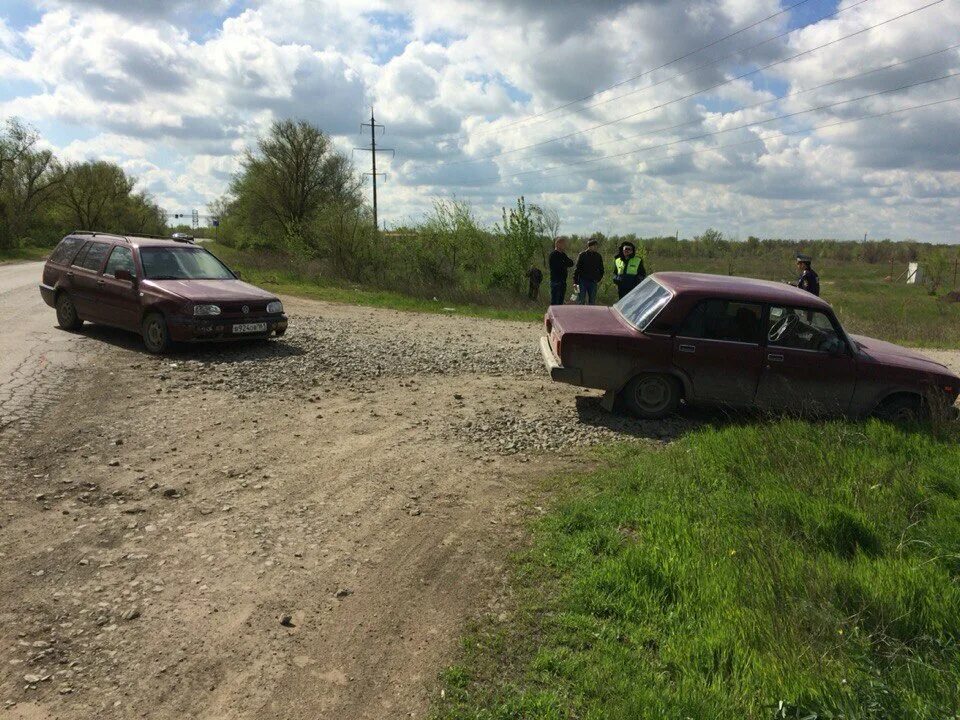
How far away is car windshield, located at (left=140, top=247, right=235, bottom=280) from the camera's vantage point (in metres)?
10.6

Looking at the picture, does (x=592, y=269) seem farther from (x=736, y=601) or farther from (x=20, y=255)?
(x=20, y=255)

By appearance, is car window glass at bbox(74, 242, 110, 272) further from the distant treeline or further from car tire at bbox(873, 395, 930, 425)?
the distant treeline

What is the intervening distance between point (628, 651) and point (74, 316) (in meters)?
11.5

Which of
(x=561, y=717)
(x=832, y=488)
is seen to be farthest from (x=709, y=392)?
(x=561, y=717)

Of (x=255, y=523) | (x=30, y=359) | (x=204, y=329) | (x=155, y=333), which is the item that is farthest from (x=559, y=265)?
(x=255, y=523)

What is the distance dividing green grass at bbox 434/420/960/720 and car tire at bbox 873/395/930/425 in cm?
158

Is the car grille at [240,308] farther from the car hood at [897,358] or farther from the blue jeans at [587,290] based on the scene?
the car hood at [897,358]

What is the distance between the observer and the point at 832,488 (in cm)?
512

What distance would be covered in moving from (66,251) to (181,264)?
8.38ft

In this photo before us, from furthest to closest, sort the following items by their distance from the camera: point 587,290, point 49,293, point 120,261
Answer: point 587,290 < point 49,293 < point 120,261

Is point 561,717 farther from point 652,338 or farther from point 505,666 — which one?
point 652,338

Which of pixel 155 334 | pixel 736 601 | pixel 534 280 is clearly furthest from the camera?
pixel 534 280

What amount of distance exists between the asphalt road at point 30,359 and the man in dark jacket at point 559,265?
32.2ft

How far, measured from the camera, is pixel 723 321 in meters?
7.30
